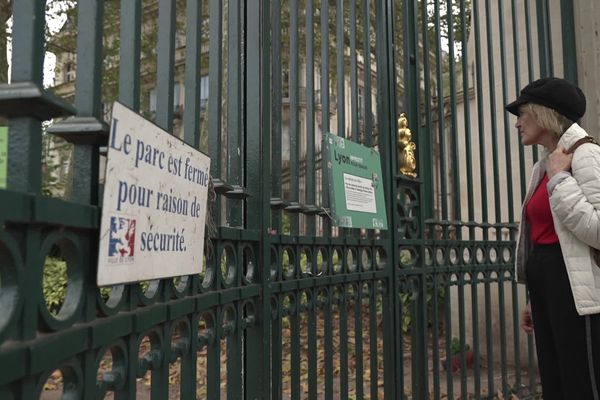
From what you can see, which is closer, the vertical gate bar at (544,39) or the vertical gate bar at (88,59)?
the vertical gate bar at (88,59)

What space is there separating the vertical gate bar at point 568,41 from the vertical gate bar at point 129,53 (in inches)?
181

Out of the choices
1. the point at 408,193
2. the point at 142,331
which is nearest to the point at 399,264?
the point at 408,193

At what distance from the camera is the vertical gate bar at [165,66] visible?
66.2 inches

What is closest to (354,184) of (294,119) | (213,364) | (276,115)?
(294,119)

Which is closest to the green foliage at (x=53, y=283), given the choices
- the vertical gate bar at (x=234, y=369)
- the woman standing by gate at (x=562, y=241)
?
the vertical gate bar at (x=234, y=369)

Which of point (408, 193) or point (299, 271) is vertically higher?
point (408, 193)

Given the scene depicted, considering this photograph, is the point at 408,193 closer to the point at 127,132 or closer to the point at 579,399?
the point at 579,399

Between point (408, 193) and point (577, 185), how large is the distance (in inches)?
42.0

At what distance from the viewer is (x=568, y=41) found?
5.17 meters

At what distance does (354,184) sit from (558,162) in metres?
0.98

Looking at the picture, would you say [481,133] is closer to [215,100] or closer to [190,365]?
[215,100]

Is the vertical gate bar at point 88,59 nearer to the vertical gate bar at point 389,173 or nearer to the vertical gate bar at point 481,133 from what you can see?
the vertical gate bar at point 389,173

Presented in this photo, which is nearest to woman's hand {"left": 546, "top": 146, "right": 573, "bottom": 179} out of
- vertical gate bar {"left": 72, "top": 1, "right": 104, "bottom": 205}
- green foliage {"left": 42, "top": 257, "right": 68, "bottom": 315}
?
vertical gate bar {"left": 72, "top": 1, "right": 104, "bottom": 205}

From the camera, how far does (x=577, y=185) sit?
2717mm
